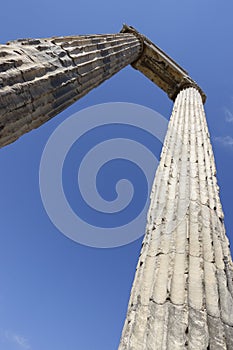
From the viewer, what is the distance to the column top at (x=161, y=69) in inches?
682

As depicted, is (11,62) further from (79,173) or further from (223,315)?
(79,173)

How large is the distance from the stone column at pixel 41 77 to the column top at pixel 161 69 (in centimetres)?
835

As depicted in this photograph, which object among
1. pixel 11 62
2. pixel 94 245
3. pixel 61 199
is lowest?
pixel 11 62

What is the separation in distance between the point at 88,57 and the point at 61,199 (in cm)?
853

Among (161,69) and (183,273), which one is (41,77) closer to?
(183,273)

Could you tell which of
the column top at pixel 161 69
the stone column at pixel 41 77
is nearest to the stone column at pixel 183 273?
the stone column at pixel 41 77

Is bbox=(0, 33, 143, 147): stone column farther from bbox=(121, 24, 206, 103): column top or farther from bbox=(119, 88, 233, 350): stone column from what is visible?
bbox=(121, 24, 206, 103): column top

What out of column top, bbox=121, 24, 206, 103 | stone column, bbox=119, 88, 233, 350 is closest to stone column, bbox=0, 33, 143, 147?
stone column, bbox=119, 88, 233, 350

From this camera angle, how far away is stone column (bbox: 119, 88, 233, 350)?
3062mm

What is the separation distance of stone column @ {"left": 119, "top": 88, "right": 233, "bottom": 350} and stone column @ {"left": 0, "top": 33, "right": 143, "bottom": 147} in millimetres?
2680

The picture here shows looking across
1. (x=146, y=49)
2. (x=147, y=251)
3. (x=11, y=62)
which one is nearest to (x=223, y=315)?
(x=147, y=251)

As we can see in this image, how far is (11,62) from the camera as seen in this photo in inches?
203

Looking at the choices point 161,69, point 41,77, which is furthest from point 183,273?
point 161,69

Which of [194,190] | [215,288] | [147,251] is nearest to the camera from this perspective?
[215,288]
